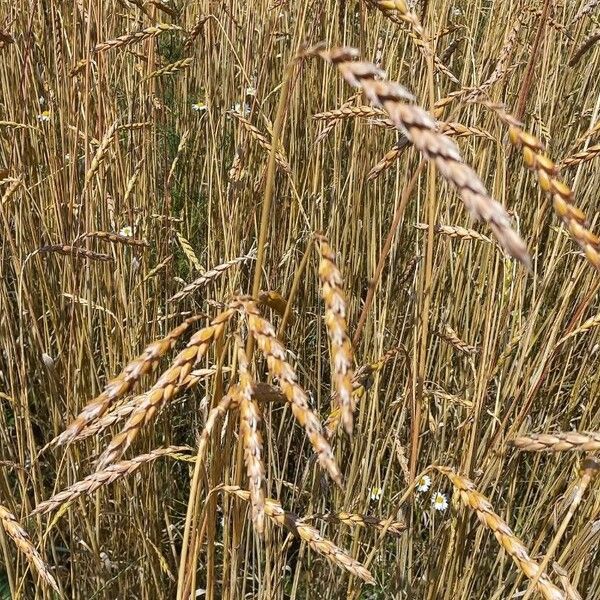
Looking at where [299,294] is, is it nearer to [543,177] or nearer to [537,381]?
[537,381]

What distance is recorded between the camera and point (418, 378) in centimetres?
91

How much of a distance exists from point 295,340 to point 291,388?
1.07 m

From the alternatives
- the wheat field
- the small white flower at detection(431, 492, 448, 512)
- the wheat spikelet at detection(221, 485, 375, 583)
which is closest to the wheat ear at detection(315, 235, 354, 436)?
the wheat field

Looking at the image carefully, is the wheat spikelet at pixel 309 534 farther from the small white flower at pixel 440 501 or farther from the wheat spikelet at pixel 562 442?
the small white flower at pixel 440 501

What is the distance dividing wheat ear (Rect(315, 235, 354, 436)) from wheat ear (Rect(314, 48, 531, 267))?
0.44ft

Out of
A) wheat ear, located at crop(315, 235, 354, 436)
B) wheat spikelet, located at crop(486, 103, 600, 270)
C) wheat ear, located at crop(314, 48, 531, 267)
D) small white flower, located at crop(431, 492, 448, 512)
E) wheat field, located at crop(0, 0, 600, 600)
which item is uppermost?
wheat ear, located at crop(314, 48, 531, 267)

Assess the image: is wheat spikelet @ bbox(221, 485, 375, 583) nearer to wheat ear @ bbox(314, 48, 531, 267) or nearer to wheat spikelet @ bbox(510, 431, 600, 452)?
wheat spikelet @ bbox(510, 431, 600, 452)

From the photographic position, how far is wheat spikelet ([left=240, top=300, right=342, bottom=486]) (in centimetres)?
43

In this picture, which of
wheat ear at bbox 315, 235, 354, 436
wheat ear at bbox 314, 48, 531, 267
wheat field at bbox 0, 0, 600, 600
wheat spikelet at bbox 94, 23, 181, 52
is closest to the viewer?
wheat ear at bbox 314, 48, 531, 267

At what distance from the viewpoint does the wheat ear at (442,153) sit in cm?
31

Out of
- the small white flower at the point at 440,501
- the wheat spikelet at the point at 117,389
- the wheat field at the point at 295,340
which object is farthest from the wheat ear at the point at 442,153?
the small white flower at the point at 440,501

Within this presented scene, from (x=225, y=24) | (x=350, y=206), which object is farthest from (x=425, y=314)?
(x=225, y=24)

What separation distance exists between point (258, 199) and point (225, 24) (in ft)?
1.58

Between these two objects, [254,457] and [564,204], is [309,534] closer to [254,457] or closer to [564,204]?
[254,457]
